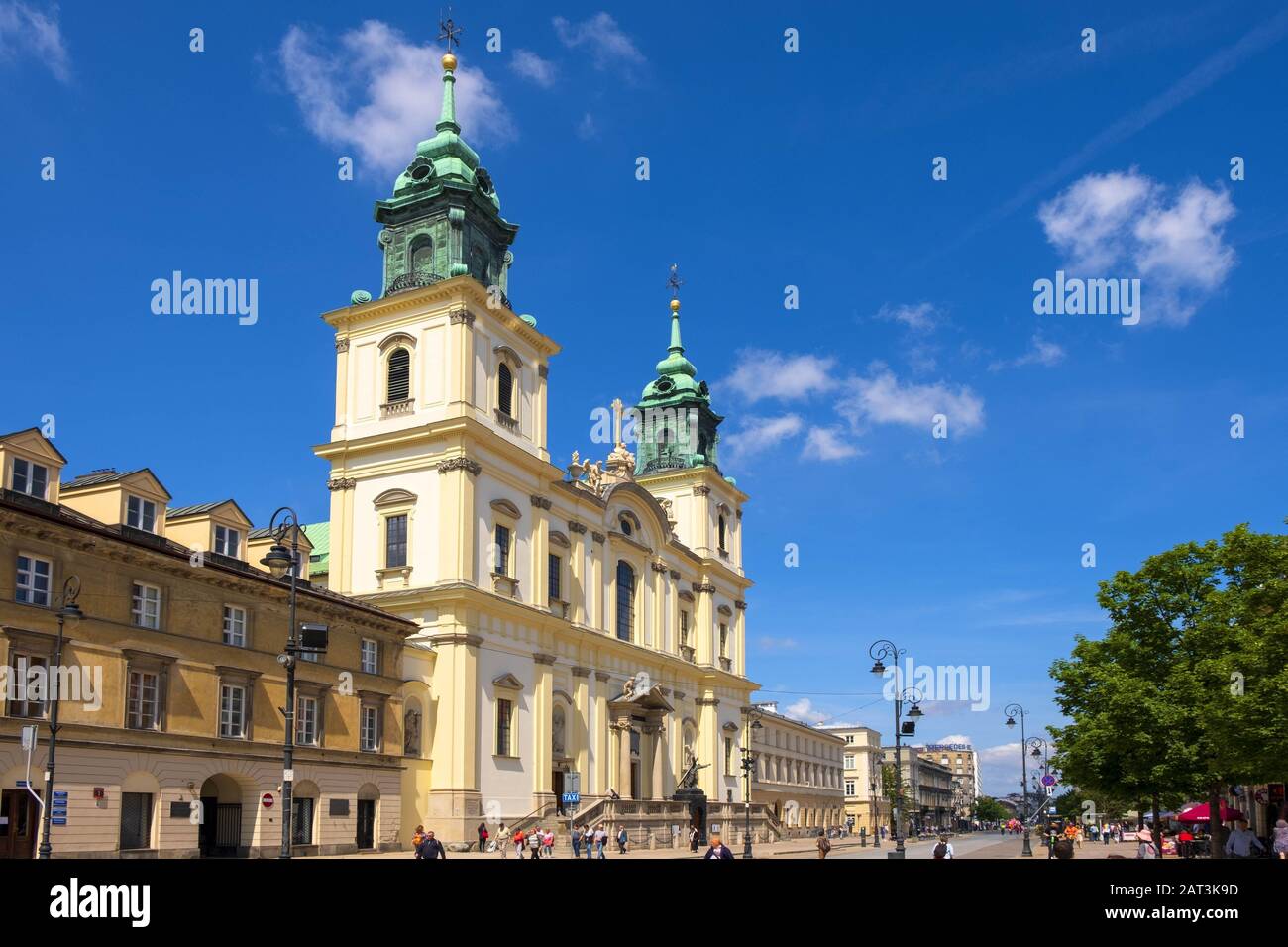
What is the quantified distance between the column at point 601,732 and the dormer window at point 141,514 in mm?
27561

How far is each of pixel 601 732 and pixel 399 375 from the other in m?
20.9

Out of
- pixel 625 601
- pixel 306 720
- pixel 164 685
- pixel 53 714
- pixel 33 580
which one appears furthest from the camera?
pixel 625 601

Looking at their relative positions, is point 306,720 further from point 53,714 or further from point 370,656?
point 53,714

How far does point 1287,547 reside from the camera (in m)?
37.9

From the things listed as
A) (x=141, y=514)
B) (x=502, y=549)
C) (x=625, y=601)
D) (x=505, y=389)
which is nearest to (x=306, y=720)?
(x=141, y=514)

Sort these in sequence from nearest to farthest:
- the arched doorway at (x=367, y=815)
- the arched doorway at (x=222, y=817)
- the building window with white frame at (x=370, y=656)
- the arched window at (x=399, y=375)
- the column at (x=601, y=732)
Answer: the arched doorway at (x=222, y=817) → the arched doorway at (x=367, y=815) → the building window with white frame at (x=370, y=656) → the arched window at (x=399, y=375) → the column at (x=601, y=732)

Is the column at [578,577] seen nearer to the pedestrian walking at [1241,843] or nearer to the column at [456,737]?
the column at [456,737]

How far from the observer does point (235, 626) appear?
3922 centimetres

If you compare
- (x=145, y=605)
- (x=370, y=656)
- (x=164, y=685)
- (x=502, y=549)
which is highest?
(x=502, y=549)

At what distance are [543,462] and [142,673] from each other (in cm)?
2724

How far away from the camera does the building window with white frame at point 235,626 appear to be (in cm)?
3884

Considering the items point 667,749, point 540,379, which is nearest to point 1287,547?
point 540,379

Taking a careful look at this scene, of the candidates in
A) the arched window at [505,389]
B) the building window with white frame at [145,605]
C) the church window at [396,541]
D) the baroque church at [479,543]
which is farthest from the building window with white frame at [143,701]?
the arched window at [505,389]
